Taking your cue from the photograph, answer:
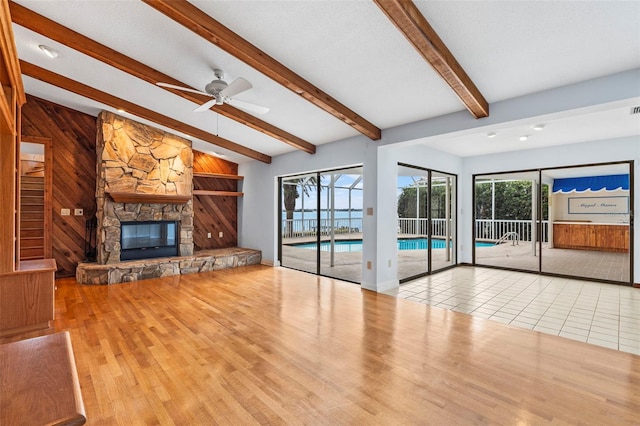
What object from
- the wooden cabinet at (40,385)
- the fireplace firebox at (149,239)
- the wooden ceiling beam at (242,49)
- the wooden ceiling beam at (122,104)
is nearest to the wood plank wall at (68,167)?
the fireplace firebox at (149,239)

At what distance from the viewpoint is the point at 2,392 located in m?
1.08

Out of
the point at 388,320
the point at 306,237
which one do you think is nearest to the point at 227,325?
the point at 388,320

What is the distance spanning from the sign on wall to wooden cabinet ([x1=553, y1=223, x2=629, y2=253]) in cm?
120

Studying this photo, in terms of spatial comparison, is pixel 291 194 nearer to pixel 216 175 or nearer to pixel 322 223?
pixel 322 223

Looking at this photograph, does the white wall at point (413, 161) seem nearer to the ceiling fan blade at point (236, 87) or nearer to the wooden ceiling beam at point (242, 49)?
the wooden ceiling beam at point (242, 49)

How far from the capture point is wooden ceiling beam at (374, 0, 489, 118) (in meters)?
2.29

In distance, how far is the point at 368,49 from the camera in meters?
3.02

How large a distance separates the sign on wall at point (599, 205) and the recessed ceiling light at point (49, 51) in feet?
44.2

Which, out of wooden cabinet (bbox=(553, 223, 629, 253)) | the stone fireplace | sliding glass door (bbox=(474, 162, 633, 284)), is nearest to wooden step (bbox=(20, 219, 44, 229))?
the stone fireplace

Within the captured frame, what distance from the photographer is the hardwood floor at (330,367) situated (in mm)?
1980

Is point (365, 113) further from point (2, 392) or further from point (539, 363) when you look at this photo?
point (2, 392)

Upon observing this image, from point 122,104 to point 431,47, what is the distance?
15.3ft

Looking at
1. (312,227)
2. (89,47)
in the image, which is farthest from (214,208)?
(312,227)

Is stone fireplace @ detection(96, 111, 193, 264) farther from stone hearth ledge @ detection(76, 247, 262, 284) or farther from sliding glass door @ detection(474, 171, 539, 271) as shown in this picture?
sliding glass door @ detection(474, 171, 539, 271)
